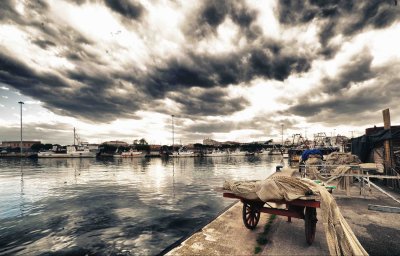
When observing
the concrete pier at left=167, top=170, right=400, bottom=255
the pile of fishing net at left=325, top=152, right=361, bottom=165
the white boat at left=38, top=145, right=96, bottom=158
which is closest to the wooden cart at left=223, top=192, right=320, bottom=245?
the concrete pier at left=167, top=170, right=400, bottom=255

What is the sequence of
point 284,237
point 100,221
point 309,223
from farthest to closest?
1. point 100,221
2. point 284,237
3. point 309,223

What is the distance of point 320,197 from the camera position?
5.64 meters

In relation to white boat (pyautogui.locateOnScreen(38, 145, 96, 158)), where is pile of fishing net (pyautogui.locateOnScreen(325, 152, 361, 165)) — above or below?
above

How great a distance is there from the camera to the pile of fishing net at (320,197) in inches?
184

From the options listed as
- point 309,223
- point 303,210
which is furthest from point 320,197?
point 309,223

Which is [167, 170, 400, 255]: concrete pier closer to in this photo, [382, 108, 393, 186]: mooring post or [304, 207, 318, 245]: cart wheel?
[304, 207, 318, 245]: cart wheel

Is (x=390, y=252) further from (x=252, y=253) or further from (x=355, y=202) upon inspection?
(x=355, y=202)

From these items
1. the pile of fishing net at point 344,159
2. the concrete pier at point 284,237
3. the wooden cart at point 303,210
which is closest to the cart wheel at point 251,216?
the wooden cart at point 303,210

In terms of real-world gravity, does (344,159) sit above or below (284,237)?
above

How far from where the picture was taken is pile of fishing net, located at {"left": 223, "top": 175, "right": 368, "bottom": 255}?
4664 mm

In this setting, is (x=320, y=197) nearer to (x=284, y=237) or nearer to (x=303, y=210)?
(x=303, y=210)

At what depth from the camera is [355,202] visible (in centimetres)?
1088

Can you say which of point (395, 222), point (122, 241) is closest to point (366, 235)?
point (395, 222)

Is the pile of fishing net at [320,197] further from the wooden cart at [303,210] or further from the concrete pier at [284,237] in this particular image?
the concrete pier at [284,237]
